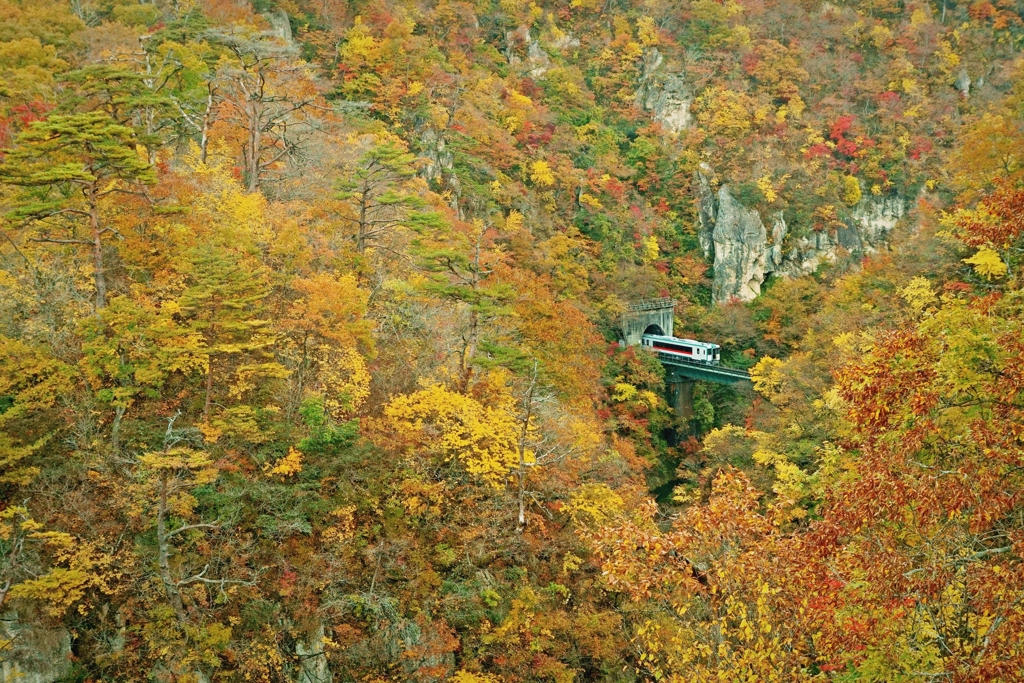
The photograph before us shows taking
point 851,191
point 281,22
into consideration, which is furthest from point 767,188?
point 281,22

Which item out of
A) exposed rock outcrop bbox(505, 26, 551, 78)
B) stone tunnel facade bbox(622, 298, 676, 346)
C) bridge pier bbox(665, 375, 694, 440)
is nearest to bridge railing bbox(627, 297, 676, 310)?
stone tunnel facade bbox(622, 298, 676, 346)

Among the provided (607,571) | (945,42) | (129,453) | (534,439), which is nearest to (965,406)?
(607,571)

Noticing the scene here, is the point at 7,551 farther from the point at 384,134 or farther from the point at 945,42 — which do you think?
the point at 945,42

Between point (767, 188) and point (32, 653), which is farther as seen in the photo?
point (767, 188)

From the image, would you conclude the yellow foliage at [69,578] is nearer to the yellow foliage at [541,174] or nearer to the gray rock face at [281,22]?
the yellow foliage at [541,174]

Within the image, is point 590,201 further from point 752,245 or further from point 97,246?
point 97,246

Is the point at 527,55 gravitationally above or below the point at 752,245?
above

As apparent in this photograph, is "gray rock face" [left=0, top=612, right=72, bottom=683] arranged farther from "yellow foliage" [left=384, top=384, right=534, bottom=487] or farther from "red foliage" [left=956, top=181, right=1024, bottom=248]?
"red foliage" [left=956, top=181, right=1024, bottom=248]
